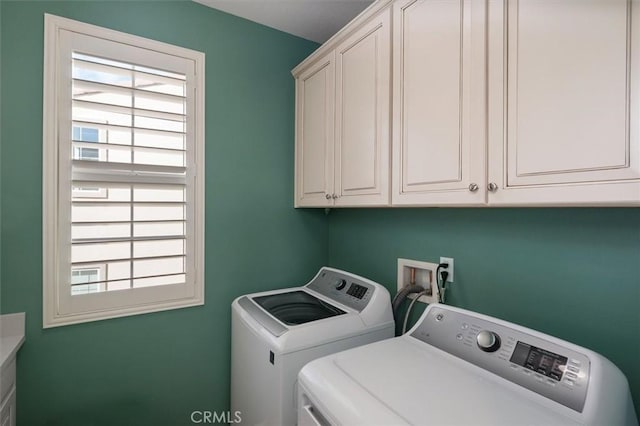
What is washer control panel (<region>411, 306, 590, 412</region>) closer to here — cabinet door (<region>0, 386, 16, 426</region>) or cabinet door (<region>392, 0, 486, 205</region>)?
cabinet door (<region>392, 0, 486, 205</region>)

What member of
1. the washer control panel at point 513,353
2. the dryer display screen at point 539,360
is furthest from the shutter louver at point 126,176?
the dryer display screen at point 539,360

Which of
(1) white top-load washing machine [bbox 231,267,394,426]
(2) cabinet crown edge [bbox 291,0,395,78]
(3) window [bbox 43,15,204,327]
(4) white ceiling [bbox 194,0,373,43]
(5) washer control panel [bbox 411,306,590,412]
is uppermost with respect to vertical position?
(4) white ceiling [bbox 194,0,373,43]

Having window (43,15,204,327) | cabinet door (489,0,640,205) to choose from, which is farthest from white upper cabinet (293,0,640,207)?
window (43,15,204,327)

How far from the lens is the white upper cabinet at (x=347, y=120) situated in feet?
4.25

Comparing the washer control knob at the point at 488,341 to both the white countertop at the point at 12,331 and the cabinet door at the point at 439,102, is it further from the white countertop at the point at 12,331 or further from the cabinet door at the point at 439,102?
the white countertop at the point at 12,331

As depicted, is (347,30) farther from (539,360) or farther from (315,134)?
(539,360)

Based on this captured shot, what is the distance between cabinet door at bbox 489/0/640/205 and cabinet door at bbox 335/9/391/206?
A: 0.45 m

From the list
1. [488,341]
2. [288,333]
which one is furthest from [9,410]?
[488,341]

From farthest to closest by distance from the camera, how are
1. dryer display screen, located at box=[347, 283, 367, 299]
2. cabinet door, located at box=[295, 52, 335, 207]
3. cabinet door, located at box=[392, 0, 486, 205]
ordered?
cabinet door, located at box=[295, 52, 335, 207] → dryer display screen, located at box=[347, 283, 367, 299] → cabinet door, located at box=[392, 0, 486, 205]

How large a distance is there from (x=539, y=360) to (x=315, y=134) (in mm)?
1416

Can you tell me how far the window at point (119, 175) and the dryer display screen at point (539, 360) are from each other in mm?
1482

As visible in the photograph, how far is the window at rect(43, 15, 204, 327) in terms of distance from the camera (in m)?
1.35

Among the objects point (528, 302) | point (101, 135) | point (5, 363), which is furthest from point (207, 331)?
point (528, 302)

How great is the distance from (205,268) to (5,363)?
817 millimetres
